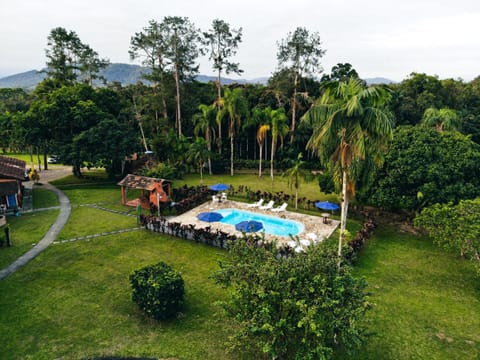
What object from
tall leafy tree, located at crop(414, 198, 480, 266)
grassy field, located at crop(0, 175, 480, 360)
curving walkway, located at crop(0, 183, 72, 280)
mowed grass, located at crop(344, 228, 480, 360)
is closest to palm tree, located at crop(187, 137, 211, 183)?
curving walkway, located at crop(0, 183, 72, 280)

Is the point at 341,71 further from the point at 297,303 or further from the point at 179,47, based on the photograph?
the point at 297,303

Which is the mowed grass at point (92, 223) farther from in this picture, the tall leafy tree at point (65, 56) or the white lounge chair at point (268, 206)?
the tall leafy tree at point (65, 56)

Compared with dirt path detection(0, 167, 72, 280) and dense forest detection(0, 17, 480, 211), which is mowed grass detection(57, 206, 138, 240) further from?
dense forest detection(0, 17, 480, 211)

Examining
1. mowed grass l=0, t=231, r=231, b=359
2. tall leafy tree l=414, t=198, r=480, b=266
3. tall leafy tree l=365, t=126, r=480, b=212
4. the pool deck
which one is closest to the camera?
mowed grass l=0, t=231, r=231, b=359

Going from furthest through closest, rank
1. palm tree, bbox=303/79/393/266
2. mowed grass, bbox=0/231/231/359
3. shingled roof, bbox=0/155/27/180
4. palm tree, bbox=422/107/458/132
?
palm tree, bbox=422/107/458/132 < shingled roof, bbox=0/155/27/180 < palm tree, bbox=303/79/393/266 < mowed grass, bbox=0/231/231/359

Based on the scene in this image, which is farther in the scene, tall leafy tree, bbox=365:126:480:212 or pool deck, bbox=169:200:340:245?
pool deck, bbox=169:200:340:245
